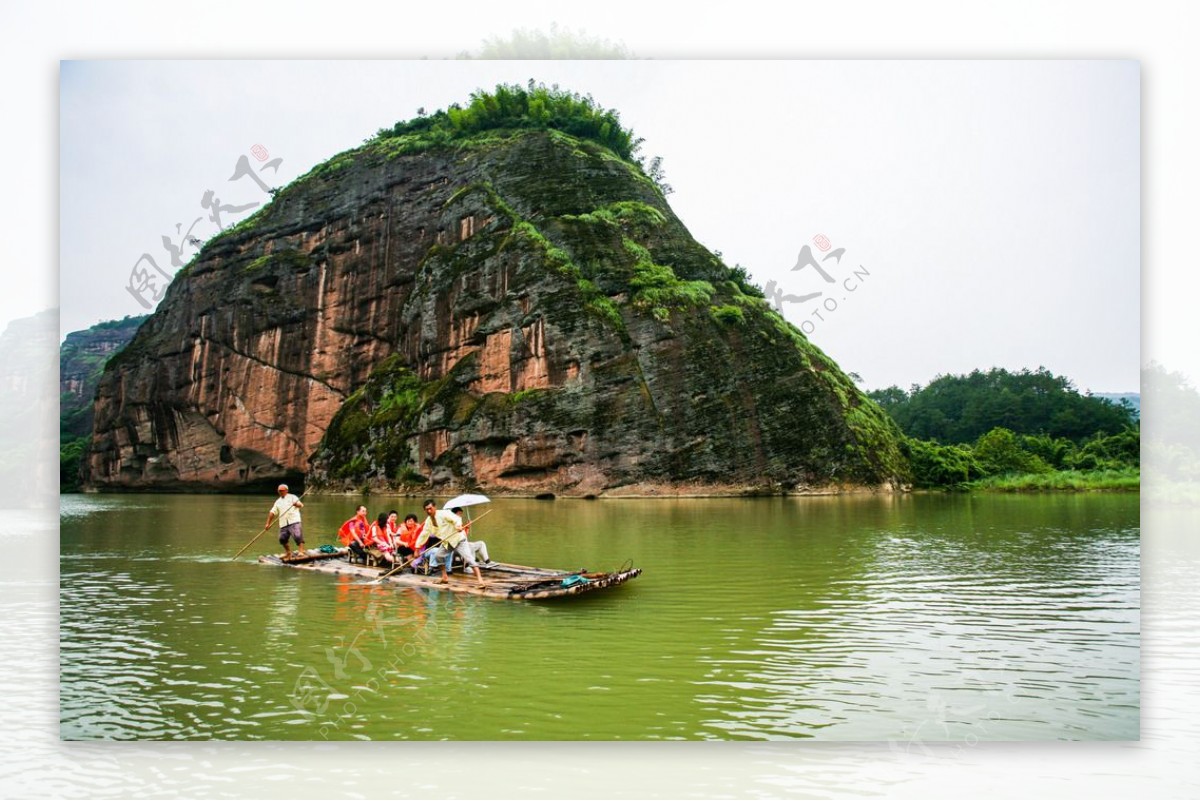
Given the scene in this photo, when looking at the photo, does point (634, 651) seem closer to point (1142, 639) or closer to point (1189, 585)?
point (1142, 639)

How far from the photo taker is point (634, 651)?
997 centimetres

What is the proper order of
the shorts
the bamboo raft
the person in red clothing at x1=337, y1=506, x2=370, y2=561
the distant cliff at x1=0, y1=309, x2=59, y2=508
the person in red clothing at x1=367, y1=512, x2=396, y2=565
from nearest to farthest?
the distant cliff at x1=0, y1=309, x2=59, y2=508 → the bamboo raft → the person in red clothing at x1=367, y1=512, x2=396, y2=565 → the person in red clothing at x1=337, y1=506, x2=370, y2=561 → the shorts

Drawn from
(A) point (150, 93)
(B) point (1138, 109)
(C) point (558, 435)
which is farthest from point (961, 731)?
(C) point (558, 435)

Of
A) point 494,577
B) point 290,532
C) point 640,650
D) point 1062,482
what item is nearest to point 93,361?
point 290,532

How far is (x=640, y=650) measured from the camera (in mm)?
10000

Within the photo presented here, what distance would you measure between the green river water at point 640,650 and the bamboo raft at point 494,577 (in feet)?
0.70

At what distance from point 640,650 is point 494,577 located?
14.6 feet

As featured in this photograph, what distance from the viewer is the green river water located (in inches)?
323

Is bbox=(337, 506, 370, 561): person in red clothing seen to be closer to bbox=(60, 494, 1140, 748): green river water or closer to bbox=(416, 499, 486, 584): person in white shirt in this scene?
bbox=(60, 494, 1140, 748): green river water

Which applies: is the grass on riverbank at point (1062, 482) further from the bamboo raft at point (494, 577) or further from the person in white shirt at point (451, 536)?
the person in white shirt at point (451, 536)

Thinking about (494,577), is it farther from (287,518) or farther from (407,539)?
(287,518)

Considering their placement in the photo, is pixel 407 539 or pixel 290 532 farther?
pixel 290 532

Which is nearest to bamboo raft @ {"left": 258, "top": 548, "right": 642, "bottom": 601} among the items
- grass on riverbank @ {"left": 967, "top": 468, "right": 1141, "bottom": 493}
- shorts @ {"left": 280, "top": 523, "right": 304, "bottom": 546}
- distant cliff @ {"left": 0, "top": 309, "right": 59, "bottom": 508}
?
shorts @ {"left": 280, "top": 523, "right": 304, "bottom": 546}

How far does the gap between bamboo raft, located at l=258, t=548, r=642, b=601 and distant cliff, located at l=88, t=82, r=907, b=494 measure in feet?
72.0
